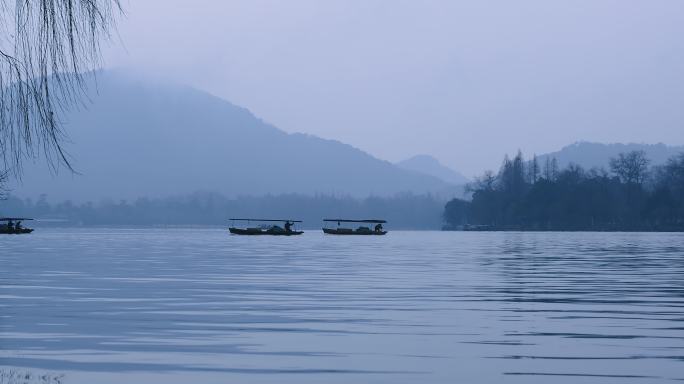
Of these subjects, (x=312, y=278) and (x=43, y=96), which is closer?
(x=43, y=96)

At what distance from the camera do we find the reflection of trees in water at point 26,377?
56.1 ft

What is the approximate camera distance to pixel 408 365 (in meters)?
19.4

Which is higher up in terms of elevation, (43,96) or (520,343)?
(43,96)

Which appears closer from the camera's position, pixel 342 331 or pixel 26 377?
pixel 26 377

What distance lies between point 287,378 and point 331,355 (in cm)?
311

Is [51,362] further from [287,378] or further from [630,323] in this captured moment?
[630,323]

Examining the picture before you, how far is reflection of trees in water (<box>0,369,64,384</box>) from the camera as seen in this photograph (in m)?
17.1

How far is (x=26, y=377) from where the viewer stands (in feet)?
57.7

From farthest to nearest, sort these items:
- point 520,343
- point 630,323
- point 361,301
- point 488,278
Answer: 1. point 488,278
2. point 361,301
3. point 630,323
4. point 520,343

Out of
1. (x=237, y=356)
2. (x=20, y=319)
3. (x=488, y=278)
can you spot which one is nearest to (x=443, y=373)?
(x=237, y=356)

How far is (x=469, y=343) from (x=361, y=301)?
41.8 ft

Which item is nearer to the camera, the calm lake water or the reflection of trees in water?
the reflection of trees in water

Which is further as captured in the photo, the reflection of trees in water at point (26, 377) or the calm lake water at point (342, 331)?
the calm lake water at point (342, 331)


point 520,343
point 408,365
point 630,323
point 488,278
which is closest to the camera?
point 408,365
